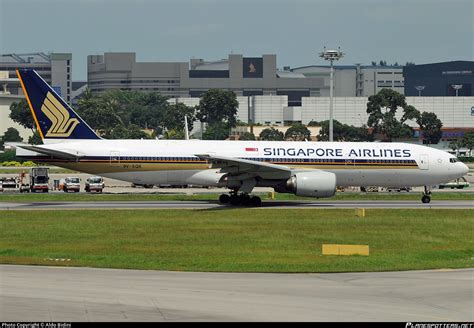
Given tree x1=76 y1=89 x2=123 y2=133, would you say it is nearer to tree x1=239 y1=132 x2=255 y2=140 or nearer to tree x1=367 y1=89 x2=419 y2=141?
tree x1=239 y1=132 x2=255 y2=140

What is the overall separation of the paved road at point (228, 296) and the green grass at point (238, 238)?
235cm

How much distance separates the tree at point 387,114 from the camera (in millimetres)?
171238

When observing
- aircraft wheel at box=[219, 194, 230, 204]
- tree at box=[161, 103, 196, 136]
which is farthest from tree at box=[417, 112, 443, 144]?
aircraft wheel at box=[219, 194, 230, 204]

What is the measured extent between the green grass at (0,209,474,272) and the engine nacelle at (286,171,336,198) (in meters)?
1.76

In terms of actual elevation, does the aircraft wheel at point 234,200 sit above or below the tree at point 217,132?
below

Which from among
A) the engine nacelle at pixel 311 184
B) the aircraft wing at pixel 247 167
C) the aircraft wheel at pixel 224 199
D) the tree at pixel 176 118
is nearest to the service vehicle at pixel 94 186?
the aircraft wheel at pixel 224 199

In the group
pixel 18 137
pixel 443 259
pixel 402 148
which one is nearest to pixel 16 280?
pixel 443 259

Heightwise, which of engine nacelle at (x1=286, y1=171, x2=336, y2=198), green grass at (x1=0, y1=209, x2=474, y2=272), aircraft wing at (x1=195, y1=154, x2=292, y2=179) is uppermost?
aircraft wing at (x1=195, y1=154, x2=292, y2=179)

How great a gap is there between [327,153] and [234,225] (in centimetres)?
1465

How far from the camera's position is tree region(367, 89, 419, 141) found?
171238 mm

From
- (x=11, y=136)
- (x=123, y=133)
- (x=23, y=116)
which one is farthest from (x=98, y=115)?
(x=11, y=136)

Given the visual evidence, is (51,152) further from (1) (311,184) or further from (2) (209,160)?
(1) (311,184)

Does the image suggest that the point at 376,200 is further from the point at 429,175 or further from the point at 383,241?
the point at 383,241

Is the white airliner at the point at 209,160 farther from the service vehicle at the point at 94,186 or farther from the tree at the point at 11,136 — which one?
the tree at the point at 11,136
